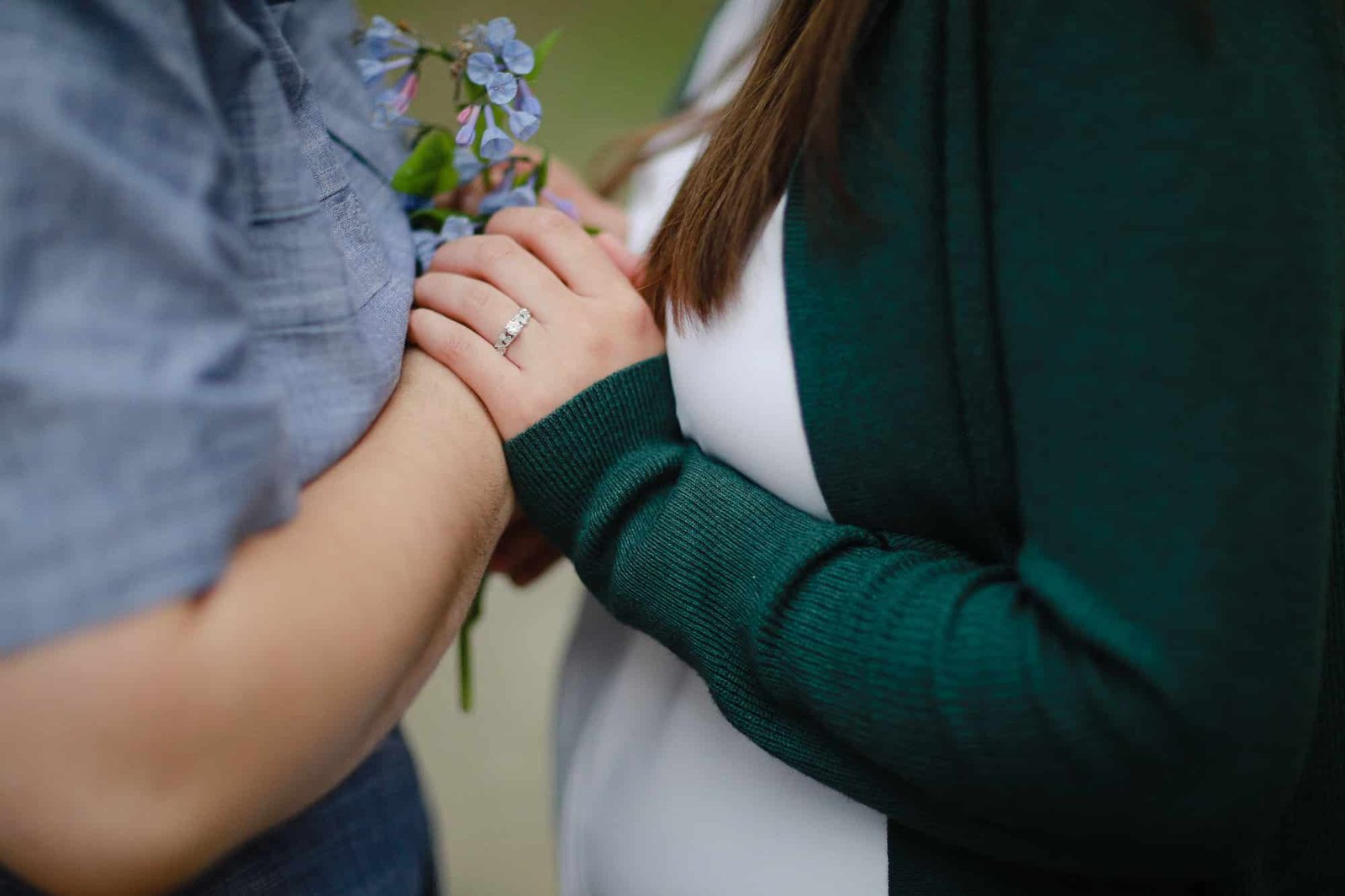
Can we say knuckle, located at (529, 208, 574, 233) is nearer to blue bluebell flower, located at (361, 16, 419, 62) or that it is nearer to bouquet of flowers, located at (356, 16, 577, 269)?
bouquet of flowers, located at (356, 16, 577, 269)

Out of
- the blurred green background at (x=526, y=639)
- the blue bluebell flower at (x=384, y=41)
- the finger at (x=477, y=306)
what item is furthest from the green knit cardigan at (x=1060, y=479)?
the blurred green background at (x=526, y=639)

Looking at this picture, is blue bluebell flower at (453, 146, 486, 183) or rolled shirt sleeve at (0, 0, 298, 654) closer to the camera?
rolled shirt sleeve at (0, 0, 298, 654)

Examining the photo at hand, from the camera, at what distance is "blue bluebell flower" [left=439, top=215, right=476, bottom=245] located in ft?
2.39

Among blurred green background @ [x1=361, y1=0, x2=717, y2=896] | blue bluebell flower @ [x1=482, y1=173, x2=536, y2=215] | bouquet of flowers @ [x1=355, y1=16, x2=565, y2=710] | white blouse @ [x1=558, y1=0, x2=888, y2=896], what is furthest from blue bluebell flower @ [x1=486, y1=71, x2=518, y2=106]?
blurred green background @ [x1=361, y1=0, x2=717, y2=896]

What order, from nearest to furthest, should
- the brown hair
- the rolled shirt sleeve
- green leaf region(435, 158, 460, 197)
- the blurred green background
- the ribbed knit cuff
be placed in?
the rolled shirt sleeve < the brown hair < the ribbed knit cuff < green leaf region(435, 158, 460, 197) < the blurred green background

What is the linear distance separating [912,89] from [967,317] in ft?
0.42

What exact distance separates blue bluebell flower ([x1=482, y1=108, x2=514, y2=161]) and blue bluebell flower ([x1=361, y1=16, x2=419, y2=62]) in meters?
0.09

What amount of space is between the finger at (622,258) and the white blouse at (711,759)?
0.13 meters

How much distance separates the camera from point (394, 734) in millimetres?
837

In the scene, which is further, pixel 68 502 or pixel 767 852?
pixel 767 852

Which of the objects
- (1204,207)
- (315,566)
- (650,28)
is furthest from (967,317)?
(650,28)

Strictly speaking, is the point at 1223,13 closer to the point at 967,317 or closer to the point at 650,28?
the point at 967,317

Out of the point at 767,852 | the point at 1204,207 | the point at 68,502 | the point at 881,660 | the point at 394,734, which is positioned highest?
the point at 1204,207

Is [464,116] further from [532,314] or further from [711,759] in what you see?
[711,759]
